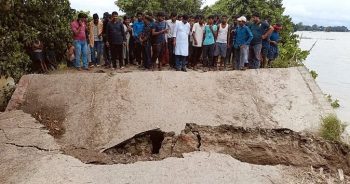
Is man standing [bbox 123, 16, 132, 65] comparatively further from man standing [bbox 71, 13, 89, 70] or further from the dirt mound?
the dirt mound

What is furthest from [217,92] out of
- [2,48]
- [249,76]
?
[2,48]

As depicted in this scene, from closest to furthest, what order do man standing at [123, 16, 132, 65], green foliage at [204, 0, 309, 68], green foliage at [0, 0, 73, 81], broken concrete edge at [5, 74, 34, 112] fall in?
green foliage at [0, 0, 73, 81] < broken concrete edge at [5, 74, 34, 112] < man standing at [123, 16, 132, 65] < green foliage at [204, 0, 309, 68]

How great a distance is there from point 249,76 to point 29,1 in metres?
4.40

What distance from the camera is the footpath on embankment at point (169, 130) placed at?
18.1ft

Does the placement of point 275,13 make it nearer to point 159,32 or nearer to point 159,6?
point 159,32

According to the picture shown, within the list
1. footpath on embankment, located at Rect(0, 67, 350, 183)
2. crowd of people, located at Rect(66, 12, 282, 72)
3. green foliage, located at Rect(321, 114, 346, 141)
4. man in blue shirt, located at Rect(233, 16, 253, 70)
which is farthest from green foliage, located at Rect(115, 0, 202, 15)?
green foliage, located at Rect(321, 114, 346, 141)

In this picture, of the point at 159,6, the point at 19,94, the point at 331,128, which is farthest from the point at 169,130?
the point at 159,6

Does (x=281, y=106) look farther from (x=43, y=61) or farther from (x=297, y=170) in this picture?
(x=43, y=61)

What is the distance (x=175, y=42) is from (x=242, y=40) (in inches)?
62.1

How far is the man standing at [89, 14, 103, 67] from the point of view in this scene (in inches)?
398

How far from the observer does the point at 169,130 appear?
22.1 feet

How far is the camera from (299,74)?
8.25m

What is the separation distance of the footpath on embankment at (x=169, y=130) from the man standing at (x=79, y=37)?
1.63 m

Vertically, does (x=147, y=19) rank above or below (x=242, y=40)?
above
